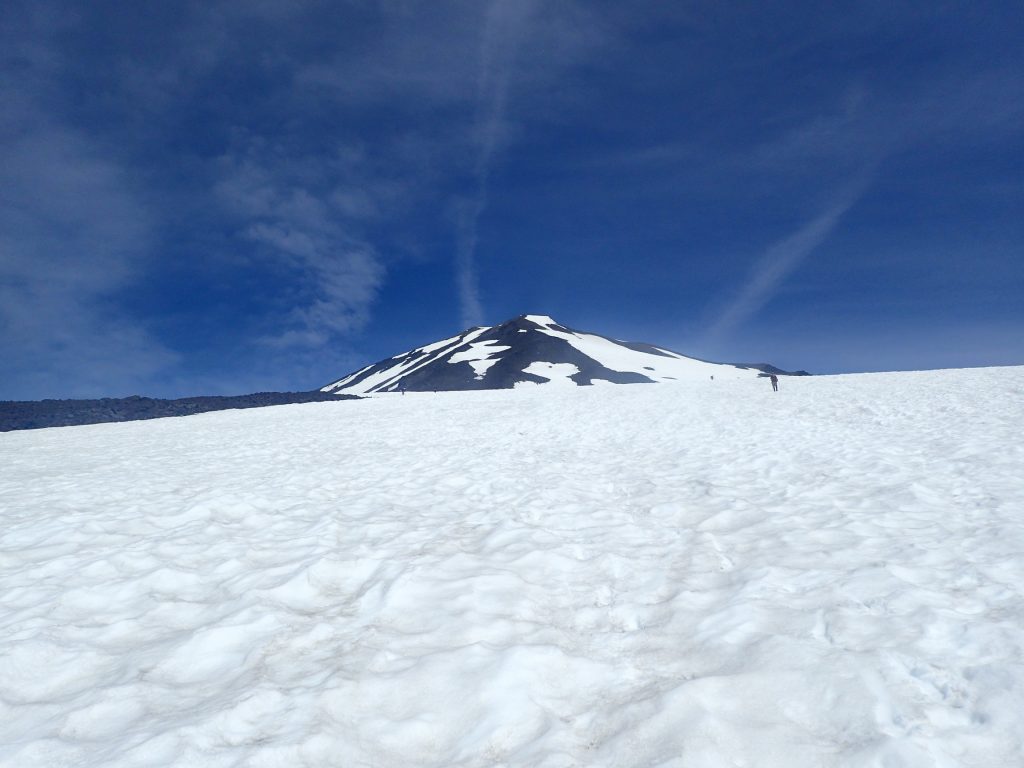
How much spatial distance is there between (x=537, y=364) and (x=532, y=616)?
310 feet

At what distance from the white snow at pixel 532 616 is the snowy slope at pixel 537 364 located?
245 feet

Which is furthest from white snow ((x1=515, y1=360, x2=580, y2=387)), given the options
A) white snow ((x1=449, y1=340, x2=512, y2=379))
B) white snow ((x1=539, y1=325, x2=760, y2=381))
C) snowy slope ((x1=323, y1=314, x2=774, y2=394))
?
white snow ((x1=449, y1=340, x2=512, y2=379))

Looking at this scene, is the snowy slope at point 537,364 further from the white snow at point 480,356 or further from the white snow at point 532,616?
the white snow at point 532,616

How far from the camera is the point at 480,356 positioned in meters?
111

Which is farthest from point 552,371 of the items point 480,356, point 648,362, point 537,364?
point 648,362

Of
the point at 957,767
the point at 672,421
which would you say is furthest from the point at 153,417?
the point at 957,767

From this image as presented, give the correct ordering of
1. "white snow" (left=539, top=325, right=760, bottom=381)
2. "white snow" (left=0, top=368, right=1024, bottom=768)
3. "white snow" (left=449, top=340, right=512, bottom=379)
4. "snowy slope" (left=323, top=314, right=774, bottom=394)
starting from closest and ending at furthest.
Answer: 1. "white snow" (left=0, top=368, right=1024, bottom=768)
2. "snowy slope" (left=323, top=314, right=774, bottom=394)
3. "white snow" (left=449, top=340, right=512, bottom=379)
4. "white snow" (left=539, top=325, right=760, bottom=381)

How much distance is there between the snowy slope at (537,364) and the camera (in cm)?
9375

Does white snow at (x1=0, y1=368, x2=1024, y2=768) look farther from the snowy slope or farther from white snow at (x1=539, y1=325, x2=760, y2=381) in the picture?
white snow at (x1=539, y1=325, x2=760, y2=381)

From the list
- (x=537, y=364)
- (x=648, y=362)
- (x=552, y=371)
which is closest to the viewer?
(x=552, y=371)

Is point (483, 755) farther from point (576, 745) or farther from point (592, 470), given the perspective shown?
point (592, 470)

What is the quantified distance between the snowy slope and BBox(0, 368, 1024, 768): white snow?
74.7 meters

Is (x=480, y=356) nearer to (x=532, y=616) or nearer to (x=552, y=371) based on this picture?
(x=552, y=371)

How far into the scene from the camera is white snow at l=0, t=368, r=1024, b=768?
3211 mm
